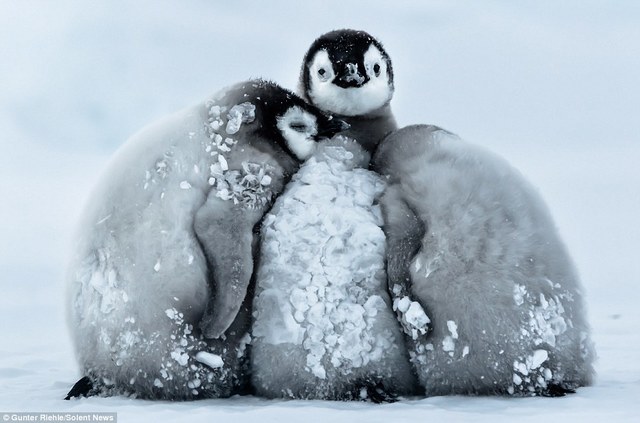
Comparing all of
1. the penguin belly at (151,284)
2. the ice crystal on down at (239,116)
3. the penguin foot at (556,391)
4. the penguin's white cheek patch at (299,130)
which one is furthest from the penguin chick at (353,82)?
the penguin foot at (556,391)

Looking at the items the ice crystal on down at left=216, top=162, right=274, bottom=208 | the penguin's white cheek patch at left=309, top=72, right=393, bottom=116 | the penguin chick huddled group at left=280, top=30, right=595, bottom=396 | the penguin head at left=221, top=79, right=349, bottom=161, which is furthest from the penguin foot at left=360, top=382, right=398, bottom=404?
the penguin's white cheek patch at left=309, top=72, right=393, bottom=116

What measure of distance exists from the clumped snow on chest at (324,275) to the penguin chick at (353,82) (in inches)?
17.8

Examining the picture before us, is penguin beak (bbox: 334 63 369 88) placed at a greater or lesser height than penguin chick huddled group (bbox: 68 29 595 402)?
greater

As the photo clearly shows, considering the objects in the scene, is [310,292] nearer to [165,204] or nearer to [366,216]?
[366,216]

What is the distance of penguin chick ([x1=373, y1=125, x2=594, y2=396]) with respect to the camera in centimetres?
257

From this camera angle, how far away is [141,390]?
2.63 metres

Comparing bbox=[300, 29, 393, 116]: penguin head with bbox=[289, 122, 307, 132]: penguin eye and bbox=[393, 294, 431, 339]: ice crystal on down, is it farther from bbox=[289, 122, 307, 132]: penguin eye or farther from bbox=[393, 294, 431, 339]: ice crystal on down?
bbox=[393, 294, 431, 339]: ice crystal on down

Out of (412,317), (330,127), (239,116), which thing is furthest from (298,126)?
(412,317)

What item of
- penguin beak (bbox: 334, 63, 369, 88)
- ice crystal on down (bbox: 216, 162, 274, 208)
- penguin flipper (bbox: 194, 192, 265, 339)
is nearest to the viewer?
penguin flipper (bbox: 194, 192, 265, 339)

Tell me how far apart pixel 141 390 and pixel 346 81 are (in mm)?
1470

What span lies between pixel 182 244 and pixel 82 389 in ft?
2.15

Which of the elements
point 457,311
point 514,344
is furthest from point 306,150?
point 514,344

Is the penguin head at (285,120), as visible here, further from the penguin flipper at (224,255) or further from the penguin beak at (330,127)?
the penguin flipper at (224,255)

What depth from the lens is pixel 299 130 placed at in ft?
9.50
